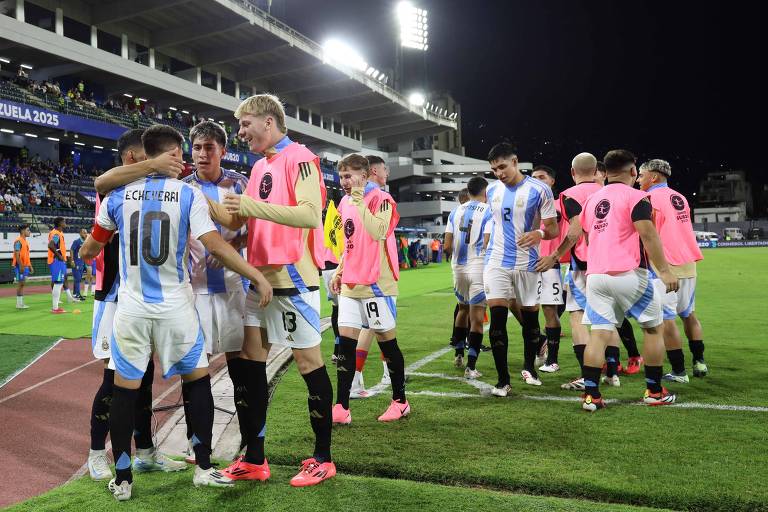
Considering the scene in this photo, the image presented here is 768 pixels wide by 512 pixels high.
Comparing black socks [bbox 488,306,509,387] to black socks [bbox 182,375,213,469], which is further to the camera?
black socks [bbox 488,306,509,387]

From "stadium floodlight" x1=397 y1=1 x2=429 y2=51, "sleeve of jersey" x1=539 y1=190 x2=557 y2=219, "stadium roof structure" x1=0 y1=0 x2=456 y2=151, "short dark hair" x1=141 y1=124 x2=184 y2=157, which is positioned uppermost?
"stadium floodlight" x1=397 y1=1 x2=429 y2=51

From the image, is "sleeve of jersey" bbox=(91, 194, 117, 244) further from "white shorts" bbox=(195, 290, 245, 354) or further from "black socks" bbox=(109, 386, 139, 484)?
"black socks" bbox=(109, 386, 139, 484)

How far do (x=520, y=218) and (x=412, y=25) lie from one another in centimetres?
7139

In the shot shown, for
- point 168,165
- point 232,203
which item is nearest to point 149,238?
point 168,165

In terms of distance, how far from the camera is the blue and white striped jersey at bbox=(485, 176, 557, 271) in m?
5.59

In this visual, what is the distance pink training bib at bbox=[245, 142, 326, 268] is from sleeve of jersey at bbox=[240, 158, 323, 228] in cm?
5

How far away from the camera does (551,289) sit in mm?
6676

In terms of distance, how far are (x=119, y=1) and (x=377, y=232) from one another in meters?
34.0

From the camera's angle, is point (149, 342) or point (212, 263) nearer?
point (149, 342)

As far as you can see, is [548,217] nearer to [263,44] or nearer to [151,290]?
[151,290]

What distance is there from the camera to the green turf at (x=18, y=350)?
23.9 ft

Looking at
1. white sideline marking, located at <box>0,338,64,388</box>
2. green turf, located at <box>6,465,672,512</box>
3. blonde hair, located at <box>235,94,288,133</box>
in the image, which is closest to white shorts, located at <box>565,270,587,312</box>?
green turf, located at <box>6,465,672,512</box>

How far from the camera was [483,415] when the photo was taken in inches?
189

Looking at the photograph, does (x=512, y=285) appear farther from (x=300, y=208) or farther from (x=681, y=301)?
(x=300, y=208)
